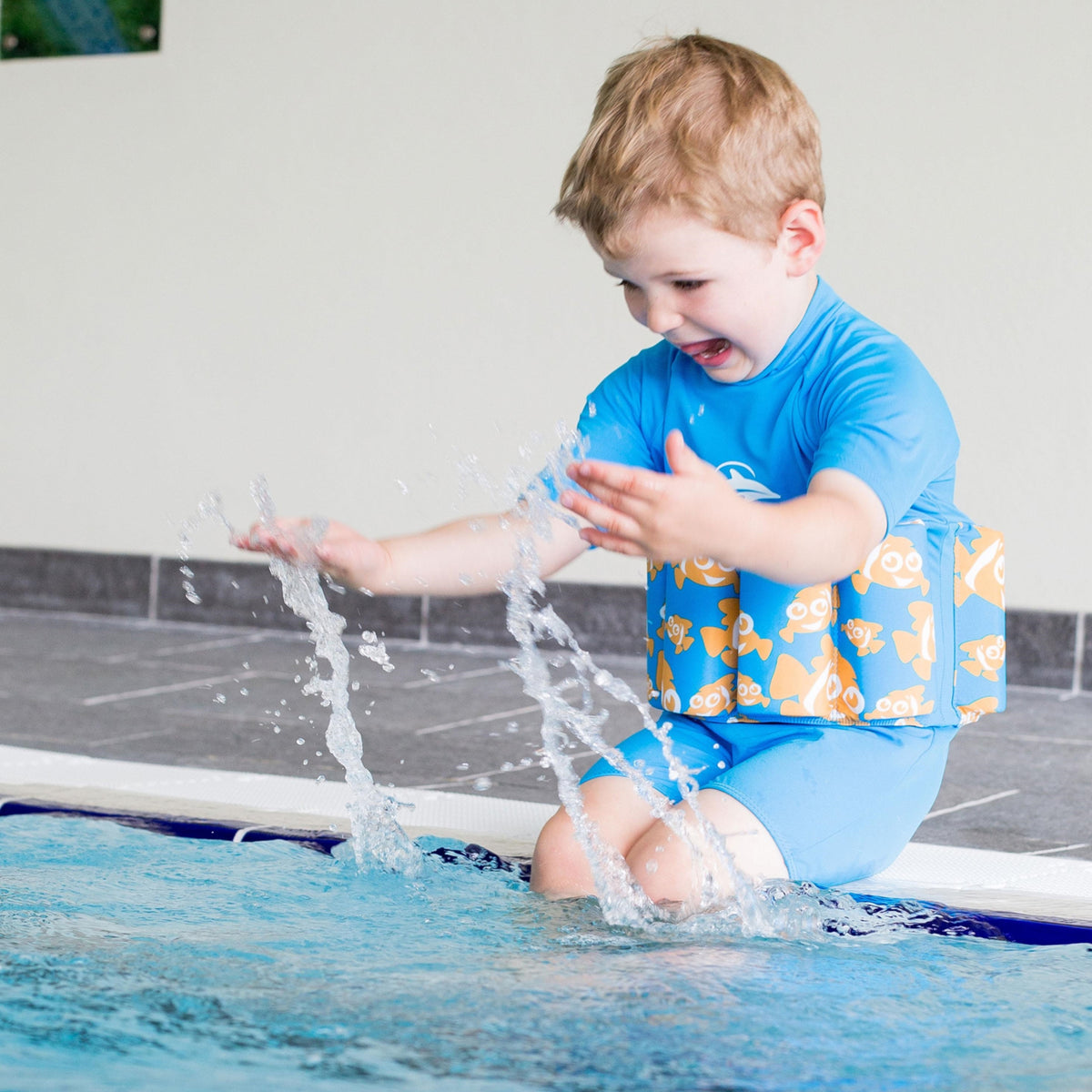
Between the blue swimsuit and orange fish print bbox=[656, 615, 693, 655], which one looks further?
orange fish print bbox=[656, 615, 693, 655]

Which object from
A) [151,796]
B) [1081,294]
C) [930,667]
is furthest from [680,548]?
[1081,294]

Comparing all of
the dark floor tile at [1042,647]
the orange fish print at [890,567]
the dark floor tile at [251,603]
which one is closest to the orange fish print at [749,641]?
the orange fish print at [890,567]

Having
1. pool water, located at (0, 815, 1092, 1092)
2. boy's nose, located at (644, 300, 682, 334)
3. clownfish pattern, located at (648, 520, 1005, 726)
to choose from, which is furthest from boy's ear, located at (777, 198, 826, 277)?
pool water, located at (0, 815, 1092, 1092)

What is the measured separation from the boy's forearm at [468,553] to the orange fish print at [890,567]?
0.97 ft

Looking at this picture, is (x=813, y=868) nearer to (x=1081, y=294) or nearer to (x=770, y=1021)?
(x=770, y=1021)

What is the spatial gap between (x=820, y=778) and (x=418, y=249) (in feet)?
8.66

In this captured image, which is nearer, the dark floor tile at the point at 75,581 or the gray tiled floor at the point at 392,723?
the gray tiled floor at the point at 392,723

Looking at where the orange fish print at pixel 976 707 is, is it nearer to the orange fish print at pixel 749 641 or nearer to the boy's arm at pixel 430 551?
the orange fish print at pixel 749 641

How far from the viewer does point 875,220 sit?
3.43 meters

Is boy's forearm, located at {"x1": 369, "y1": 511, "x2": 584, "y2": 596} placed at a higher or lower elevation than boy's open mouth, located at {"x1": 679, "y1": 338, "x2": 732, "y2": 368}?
lower

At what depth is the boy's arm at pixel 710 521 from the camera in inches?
44.6

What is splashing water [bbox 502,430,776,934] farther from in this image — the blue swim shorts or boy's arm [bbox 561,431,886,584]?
boy's arm [bbox 561,431,886,584]

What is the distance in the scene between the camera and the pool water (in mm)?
1062

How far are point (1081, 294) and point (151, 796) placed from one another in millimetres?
2246
